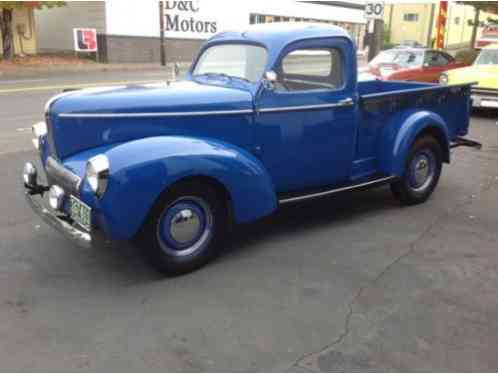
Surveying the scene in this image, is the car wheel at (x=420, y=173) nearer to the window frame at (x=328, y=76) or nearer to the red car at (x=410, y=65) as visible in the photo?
the window frame at (x=328, y=76)

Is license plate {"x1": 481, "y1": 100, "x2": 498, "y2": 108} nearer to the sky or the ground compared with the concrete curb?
nearer to the sky

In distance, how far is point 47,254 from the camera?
438 cm

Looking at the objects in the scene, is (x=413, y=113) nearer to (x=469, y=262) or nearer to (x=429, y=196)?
(x=429, y=196)

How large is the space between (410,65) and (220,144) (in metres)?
11.3

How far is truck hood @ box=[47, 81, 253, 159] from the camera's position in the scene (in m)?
4.03

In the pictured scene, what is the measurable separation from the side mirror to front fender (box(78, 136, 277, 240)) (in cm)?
64

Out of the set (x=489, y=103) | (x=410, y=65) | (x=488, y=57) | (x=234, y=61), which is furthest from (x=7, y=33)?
(x=234, y=61)

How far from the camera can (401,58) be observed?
14.4m

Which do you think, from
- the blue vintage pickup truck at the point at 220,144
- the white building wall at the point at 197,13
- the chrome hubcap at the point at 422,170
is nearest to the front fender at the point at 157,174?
the blue vintage pickup truck at the point at 220,144

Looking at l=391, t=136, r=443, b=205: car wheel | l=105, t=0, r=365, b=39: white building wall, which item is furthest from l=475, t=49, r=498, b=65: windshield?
l=105, t=0, r=365, b=39: white building wall

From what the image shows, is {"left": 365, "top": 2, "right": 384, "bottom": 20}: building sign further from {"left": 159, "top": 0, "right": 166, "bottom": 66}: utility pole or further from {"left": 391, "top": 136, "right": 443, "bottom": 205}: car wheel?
{"left": 159, "top": 0, "right": 166, "bottom": 66}: utility pole

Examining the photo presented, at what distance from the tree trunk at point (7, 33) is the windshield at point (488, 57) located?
19401 mm

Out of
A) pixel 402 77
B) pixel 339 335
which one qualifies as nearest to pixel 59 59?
pixel 402 77

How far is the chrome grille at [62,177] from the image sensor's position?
3.84 meters
